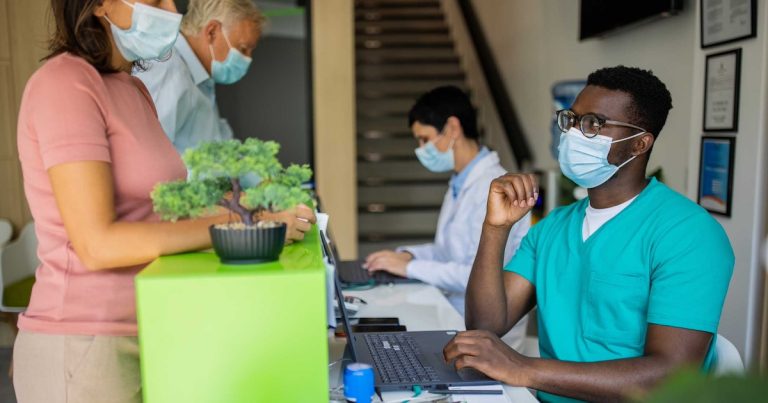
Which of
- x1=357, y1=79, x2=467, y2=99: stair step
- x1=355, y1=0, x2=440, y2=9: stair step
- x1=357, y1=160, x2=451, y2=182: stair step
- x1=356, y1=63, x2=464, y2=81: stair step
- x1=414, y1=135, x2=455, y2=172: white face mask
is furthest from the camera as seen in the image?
x1=355, y1=0, x2=440, y2=9: stair step

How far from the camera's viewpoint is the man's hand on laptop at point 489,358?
4.19ft

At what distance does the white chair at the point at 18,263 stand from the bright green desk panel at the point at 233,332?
8.37ft

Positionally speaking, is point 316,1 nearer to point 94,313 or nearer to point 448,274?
point 448,274

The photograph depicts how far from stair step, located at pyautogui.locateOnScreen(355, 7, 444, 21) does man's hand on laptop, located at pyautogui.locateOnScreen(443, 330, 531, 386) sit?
646 centimetres

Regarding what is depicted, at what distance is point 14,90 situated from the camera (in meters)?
3.02

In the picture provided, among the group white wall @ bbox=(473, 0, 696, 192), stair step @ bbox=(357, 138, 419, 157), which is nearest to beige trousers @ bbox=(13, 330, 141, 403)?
white wall @ bbox=(473, 0, 696, 192)

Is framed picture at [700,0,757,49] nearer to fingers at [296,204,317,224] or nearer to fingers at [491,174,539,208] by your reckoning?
fingers at [491,174,539,208]

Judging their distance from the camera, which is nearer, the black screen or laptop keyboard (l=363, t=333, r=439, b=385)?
laptop keyboard (l=363, t=333, r=439, b=385)

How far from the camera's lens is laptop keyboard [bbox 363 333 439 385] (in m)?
1.30

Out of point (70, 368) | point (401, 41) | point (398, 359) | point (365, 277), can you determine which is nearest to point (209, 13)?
point (365, 277)

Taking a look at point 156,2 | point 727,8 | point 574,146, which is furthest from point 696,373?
point 727,8

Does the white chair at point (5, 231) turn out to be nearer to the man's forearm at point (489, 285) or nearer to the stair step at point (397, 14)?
Answer: the man's forearm at point (489, 285)

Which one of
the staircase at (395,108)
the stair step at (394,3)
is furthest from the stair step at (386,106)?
the stair step at (394,3)

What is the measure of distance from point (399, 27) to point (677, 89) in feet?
14.8
